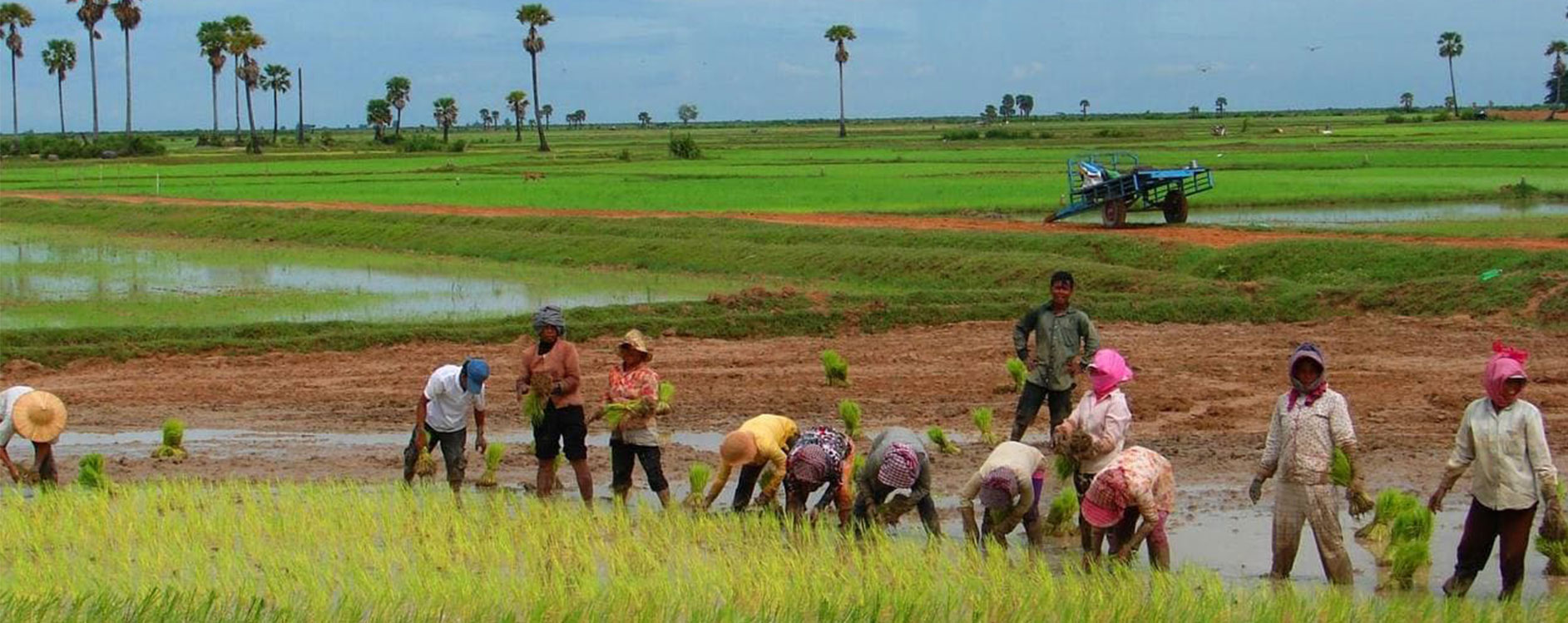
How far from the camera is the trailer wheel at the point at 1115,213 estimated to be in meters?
28.3

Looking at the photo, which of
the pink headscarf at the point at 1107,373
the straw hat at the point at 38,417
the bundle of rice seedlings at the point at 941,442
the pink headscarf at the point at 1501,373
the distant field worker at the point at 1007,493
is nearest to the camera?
the pink headscarf at the point at 1501,373

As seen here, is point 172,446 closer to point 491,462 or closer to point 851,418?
point 491,462

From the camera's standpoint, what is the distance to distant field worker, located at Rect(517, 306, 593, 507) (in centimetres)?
977

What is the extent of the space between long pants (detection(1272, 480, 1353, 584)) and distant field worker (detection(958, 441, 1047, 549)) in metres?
1.18

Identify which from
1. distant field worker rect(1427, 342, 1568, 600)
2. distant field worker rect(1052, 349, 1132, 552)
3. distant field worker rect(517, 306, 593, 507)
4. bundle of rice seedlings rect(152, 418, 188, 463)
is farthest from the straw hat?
distant field worker rect(1427, 342, 1568, 600)

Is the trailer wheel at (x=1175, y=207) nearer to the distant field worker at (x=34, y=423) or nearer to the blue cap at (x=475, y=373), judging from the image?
the blue cap at (x=475, y=373)

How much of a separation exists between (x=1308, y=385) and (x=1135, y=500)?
0.93 m

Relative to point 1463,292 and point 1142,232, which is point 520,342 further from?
point 1142,232

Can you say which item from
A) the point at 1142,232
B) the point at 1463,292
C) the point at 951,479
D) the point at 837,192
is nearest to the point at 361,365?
the point at 951,479

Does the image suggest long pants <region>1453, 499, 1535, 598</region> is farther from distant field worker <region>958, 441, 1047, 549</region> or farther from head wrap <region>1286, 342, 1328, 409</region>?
distant field worker <region>958, 441, 1047, 549</region>

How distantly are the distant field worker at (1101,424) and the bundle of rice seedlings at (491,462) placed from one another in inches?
160

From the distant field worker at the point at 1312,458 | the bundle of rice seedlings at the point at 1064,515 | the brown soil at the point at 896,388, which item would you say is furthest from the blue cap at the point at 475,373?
the distant field worker at the point at 1312,458

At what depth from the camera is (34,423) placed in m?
10.5

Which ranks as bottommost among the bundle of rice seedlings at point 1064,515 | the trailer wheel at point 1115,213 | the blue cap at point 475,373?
the bundle of rice seedlings at point 1064,515
